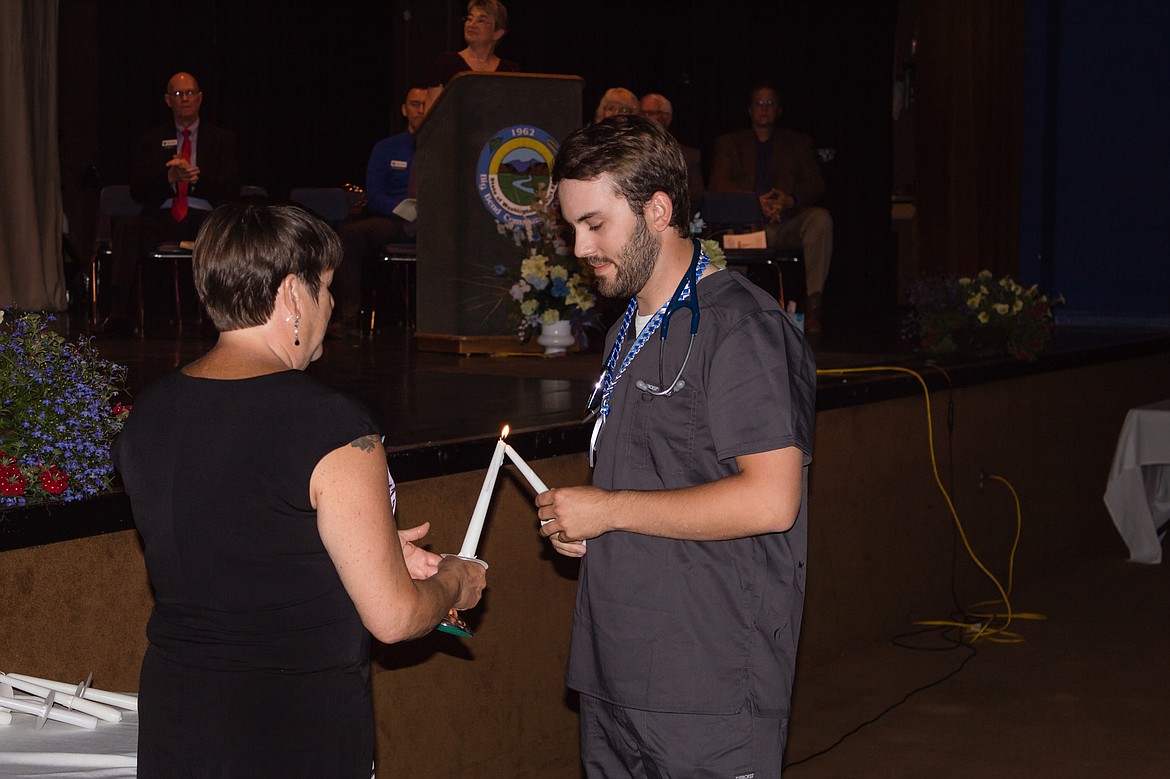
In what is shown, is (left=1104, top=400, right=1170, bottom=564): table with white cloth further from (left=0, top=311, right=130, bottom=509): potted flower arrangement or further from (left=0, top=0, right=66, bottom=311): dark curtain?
(left=0, top=0, right=66, bottom=311): dark curtain

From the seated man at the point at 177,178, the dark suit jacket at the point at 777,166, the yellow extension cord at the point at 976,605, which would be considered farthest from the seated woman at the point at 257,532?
the dark suit jacket at the point at 777,166

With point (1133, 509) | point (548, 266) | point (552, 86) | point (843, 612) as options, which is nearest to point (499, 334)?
point (548, 266)

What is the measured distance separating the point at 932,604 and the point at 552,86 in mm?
2761

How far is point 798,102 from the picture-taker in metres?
13.2

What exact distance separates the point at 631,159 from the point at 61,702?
3.75ft

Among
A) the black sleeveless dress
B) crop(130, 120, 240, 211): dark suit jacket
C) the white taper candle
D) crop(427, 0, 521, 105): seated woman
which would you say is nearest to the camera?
the black sleeveless dress

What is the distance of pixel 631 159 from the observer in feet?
6.37

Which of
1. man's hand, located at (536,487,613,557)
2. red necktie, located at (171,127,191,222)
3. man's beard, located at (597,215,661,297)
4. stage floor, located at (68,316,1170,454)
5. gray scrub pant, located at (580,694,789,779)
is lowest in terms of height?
gray scrub pant, located at (580,694,789,779)

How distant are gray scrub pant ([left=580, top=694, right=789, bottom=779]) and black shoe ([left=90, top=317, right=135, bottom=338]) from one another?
5.14 meters

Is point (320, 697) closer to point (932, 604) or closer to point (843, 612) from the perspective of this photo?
point (843, 612)

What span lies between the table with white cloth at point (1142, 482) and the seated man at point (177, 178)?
4.78m

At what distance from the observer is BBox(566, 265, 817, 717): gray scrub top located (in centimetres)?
192

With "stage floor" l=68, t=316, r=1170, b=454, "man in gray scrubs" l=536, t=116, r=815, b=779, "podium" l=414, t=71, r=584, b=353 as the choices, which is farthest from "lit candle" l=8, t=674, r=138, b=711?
"podium" l=414, t=71, r=584, b=353

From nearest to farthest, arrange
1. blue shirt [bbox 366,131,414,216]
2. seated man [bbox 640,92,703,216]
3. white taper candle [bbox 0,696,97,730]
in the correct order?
white taper candle [bbox 0,696,97,730] → seated man [bbox 640,92,703,216] → blue shirt [bbox 366,131,414,216]
